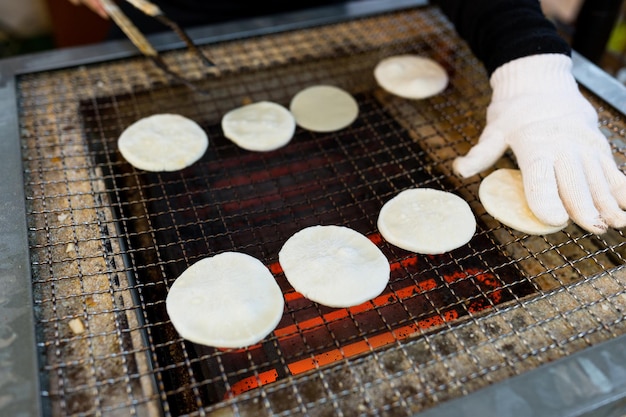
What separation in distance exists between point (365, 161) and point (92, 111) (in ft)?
3.55

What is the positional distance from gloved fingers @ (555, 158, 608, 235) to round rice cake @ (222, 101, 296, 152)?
953mm

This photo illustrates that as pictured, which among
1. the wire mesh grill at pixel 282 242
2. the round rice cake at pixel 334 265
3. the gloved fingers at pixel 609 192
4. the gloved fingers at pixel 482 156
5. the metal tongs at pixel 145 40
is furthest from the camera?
the metal tongs at pixel 145 40

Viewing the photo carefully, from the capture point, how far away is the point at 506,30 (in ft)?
6.51

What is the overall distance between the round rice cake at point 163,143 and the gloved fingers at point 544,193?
3.66ft

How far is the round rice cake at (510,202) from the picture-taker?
5.51ft

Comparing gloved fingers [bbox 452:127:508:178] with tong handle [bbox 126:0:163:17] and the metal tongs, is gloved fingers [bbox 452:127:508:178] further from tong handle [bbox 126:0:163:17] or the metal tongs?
tong handle [bbox 126:0:163:17]

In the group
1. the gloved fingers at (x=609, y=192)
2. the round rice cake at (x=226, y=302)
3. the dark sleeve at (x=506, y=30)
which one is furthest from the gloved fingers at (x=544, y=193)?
the round rice cake at (x=226, y=302)

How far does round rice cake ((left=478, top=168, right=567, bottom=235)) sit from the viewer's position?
5.51 feet

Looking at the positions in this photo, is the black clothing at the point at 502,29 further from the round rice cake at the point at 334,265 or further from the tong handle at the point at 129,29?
the tong handle at the point at 129,29

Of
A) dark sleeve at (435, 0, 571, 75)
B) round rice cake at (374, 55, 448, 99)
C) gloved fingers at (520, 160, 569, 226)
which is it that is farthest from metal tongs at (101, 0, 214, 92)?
gloved fingers at (520, 160, 569, 226)

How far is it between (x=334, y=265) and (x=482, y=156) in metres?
0.66

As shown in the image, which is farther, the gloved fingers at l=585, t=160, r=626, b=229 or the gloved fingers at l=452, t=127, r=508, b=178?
the gloved fingers at l=452, t=127, r=508, b=178

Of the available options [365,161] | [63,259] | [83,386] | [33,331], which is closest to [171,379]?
[83,386]

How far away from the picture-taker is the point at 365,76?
96.0 inches
